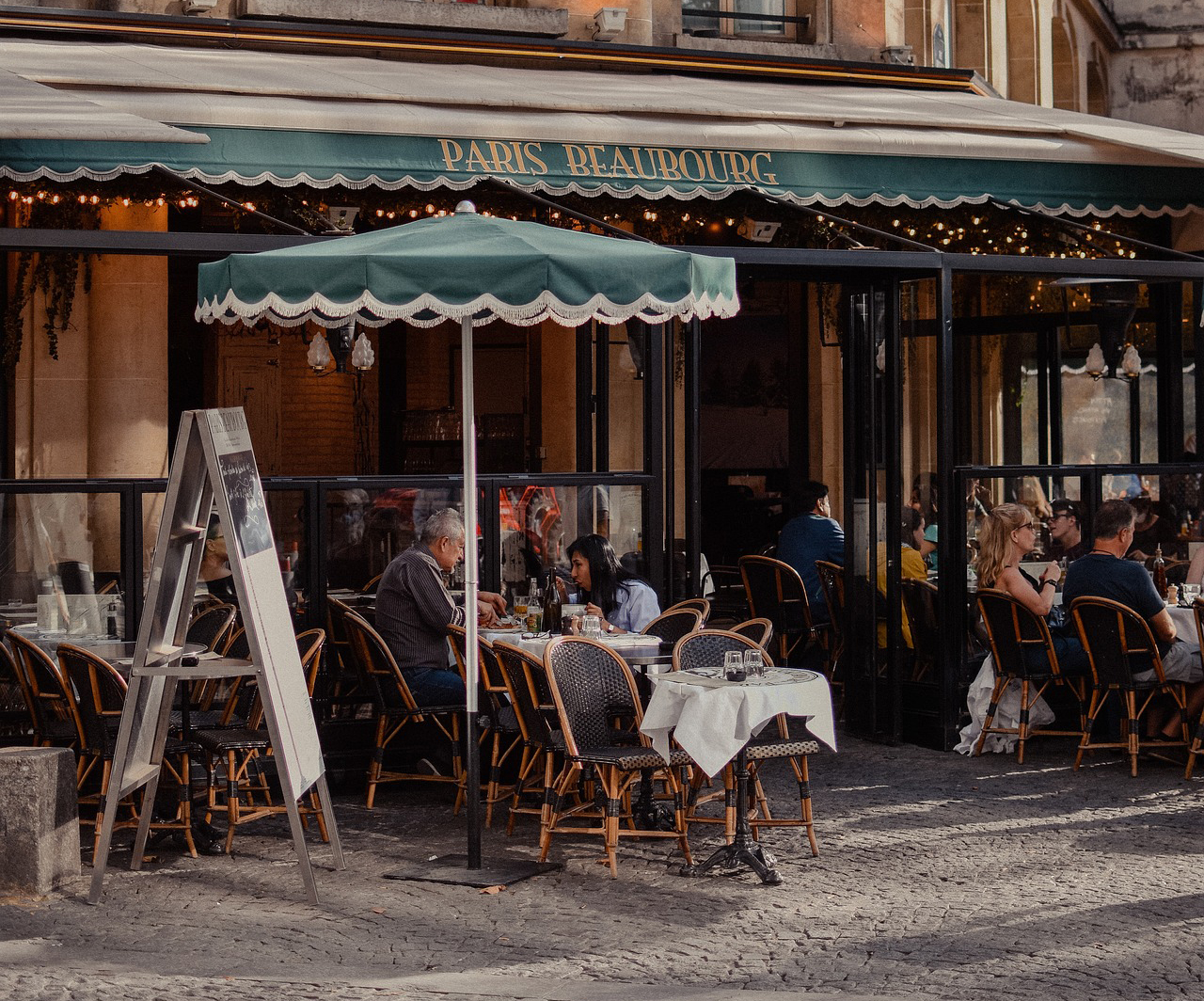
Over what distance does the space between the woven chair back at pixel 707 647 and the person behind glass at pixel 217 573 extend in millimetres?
2594

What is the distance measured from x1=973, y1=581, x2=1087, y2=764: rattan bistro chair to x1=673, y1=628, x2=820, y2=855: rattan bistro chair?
2276mm

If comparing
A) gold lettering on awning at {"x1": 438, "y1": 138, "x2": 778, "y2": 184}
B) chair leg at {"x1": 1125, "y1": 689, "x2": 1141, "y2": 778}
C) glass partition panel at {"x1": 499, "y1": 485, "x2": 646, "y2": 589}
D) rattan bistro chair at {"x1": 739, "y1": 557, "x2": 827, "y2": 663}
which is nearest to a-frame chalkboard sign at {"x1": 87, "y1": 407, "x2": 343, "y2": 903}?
glass partition panel at {"x1": 499, "y1": 485, "x2": 646, "y2": 589}

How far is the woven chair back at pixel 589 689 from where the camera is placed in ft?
24.0

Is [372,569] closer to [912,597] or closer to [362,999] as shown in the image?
[912,597]

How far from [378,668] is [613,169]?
3413 millimetres

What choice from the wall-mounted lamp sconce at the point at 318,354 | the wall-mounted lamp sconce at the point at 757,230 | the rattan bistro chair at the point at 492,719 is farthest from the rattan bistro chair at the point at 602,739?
the wall-mounted lamp sconce at the point at 318,354

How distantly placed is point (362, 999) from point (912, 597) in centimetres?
588

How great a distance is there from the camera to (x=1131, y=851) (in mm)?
7410

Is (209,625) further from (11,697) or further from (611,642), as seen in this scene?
(611,642)

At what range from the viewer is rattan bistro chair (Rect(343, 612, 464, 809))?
8.56 meters

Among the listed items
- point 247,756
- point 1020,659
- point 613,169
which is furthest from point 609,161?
point 247,756

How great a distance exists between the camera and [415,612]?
877 centimetres

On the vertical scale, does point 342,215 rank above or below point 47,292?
above

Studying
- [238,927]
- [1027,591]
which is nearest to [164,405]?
[1027,591]
